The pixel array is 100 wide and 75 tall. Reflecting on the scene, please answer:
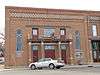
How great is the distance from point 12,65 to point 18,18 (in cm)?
745

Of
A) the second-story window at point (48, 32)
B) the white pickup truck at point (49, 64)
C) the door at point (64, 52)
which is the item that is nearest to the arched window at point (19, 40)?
the second-story window at point (48, 32)

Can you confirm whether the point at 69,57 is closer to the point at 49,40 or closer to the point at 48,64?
the point at 49,40

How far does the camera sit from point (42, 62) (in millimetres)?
40938

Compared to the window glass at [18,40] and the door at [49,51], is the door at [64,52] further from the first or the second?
the window glass at [18,40]

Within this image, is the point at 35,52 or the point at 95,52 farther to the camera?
the point at 95,52

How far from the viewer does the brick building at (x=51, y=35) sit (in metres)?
48.0

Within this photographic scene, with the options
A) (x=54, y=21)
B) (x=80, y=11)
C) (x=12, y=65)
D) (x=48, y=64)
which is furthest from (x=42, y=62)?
(x=80, y=11)

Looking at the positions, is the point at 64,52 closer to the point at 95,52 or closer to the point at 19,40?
the point at 95,52

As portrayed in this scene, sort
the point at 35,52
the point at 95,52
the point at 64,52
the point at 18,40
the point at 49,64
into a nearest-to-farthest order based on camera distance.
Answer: the point at 49,64
the point at 18,40
the point at 35,52
the point at 64,52
the point at 95,52

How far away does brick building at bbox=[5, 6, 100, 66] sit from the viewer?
158ft

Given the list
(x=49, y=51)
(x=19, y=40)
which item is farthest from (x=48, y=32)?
(x=19, y=40)

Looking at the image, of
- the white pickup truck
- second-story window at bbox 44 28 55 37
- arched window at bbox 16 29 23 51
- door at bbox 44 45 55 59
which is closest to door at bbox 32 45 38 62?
door at bbox 44 45 55 59

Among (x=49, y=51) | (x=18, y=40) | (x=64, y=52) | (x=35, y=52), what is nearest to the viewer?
(x=18, y=40)

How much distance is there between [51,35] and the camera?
163ft
